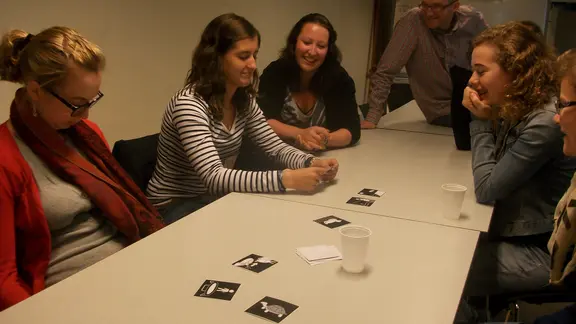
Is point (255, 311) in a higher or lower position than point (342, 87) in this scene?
lower

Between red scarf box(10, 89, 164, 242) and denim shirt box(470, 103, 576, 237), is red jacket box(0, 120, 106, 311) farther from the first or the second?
denim shirt box(470, 103, 576, 237)

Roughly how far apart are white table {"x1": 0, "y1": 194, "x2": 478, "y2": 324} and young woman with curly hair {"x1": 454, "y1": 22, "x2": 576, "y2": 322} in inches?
13.6

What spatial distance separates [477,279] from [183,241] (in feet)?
3.44

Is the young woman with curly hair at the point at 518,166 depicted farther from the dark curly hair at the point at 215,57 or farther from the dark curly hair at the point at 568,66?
the dark curly hair at the point at 215,57

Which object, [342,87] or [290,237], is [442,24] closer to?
[342,87]

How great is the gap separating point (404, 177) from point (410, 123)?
50.2 inches

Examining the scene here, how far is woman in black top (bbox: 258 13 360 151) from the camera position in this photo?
8.87 ft

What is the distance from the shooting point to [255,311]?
3.74 ft

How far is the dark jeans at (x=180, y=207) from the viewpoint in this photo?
210 cm

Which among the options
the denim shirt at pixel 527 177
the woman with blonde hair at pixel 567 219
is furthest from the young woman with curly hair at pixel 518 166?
the woman with blonde hair at pixel 567 219

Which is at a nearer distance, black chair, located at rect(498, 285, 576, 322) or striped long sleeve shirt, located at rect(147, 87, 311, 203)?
black chair, located at rect(498, 285, 576, 322)

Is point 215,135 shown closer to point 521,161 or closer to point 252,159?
point 252,159

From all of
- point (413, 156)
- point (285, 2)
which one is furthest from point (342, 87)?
point (285, 2)

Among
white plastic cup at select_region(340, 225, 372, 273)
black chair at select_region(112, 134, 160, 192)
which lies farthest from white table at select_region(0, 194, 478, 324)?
black chair at select_region(112, 134, 160, 192)
